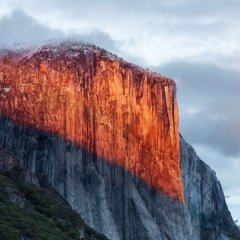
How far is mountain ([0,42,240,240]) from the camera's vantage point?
140 m

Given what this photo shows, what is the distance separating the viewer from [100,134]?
14388 centimetres

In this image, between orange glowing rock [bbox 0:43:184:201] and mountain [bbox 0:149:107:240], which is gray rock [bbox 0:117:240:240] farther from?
Result: mountain [bbox 0:149:107:240]

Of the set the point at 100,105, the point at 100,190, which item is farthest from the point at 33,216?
the point at 100,105

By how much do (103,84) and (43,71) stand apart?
691 cm

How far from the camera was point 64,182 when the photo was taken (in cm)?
13862

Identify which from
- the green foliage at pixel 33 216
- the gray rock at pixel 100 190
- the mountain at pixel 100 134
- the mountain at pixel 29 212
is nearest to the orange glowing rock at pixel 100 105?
the mountain at pixel 100 134

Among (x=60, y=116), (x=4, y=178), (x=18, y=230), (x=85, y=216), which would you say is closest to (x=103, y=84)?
(x=60, y=116)

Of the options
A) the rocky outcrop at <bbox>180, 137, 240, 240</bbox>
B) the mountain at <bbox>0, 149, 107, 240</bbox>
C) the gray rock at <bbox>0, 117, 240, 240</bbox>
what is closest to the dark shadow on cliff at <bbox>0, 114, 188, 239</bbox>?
the gray rock at <bbox>0, 117, 240, 240</bbox>

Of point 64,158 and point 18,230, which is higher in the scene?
point 64,158

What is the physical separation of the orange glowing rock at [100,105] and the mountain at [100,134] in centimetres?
11

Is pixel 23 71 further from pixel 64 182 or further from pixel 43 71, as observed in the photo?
pixel 64 182

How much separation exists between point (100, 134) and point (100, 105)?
3.33 metres

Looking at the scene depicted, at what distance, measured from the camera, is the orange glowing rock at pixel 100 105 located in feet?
468

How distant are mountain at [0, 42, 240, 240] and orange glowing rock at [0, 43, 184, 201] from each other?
0.36 feet
